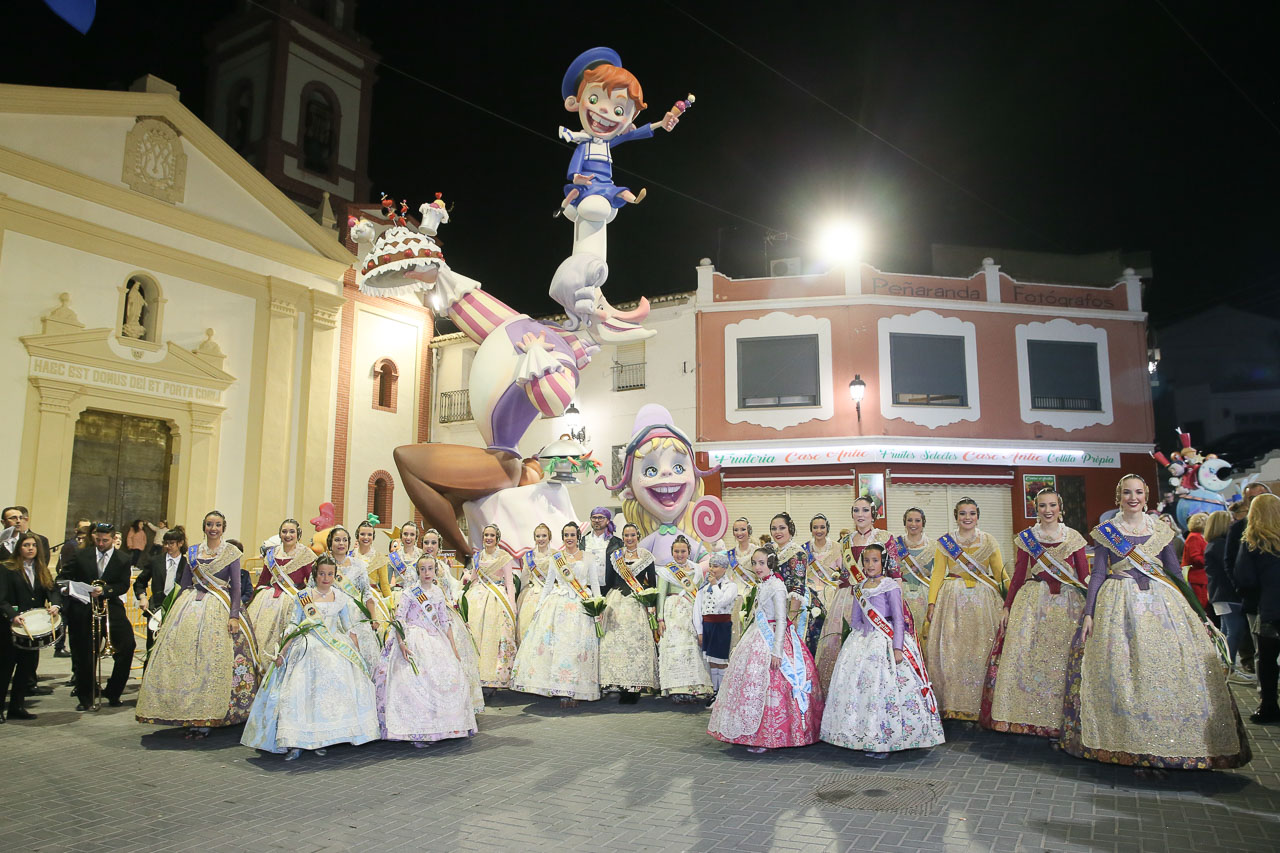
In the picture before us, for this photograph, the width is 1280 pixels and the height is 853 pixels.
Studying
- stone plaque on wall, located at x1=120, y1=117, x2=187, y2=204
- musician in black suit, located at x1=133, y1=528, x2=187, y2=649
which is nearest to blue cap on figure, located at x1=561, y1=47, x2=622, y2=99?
musician in black suit, located at x1=133, y1=528, x2=187, y2=649

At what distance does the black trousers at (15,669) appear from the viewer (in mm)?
7418

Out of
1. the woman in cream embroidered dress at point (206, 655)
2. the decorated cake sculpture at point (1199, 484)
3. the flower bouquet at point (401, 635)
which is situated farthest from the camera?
the decorated cake sculpture at point (1199, 484)

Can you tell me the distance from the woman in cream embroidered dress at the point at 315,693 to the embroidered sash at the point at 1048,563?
4870 millimetres

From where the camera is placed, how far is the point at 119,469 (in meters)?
16.7

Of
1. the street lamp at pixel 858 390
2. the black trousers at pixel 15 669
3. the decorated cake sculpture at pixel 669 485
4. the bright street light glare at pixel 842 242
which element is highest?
the bright street light glare at pixel 842 242

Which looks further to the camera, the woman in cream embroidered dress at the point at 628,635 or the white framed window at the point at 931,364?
the white framed window at the point at 931,364

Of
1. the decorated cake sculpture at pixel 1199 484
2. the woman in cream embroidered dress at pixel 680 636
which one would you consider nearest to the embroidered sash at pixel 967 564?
the woman in cream embroidered dress at pixel 680 636

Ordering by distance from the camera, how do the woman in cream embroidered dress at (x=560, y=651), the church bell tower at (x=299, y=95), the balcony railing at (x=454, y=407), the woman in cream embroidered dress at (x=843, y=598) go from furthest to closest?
1. the balcony railing at (x=454, y=407)
2. the church bell tower at (x=299, y=95)
3. the woman in cream embroidered dress at (x=560, y=651)
4. the woman in cream embroidered dress at (x=843, y=598)

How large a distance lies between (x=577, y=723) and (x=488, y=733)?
810mm

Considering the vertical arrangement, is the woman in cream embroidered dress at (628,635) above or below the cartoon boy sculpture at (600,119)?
below

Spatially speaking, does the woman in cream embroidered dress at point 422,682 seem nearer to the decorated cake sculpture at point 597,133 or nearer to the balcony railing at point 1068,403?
the decorated cake sculpture at point 597,133

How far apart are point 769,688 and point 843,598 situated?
124cm

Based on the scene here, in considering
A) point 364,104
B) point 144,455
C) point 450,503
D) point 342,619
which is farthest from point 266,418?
point 342,619

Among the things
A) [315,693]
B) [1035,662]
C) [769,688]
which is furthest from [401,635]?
[1035,662]
